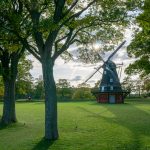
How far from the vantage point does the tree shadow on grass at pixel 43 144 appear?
60.7 feet

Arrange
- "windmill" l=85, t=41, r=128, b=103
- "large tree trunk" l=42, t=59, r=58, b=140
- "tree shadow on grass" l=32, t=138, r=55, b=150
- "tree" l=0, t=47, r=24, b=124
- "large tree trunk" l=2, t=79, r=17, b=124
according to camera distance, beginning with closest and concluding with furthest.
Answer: "tree shadow on grass" l=32, t=138, r=55, b=150, "large tree trunk" l=42, t=59, r=58, b=140, "tree" l=0, t=47, r=24, b=124, "large tree trunk" l=2, t=79, r=17, b=124, "windmill" l=85, t=41, r=128, b=103

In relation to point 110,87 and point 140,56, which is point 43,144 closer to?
point 140,56

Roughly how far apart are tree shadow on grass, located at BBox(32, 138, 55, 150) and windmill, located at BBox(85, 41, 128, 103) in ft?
218

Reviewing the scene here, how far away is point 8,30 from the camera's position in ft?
67.4

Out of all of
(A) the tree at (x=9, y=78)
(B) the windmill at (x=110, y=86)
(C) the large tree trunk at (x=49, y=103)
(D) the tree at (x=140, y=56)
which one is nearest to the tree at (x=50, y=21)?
(C) the large tree trunk at (x=49, y=103)

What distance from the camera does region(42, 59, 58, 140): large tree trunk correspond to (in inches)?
821

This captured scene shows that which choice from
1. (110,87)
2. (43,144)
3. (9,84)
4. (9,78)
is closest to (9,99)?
(9,84)

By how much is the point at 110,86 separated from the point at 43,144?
70.1 metres

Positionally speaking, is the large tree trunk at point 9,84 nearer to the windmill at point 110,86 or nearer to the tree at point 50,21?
the tree at point 50,21

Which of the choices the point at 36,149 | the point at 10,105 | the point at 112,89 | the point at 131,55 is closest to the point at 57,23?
the point at 36,149

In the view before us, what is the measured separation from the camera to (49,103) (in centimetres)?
2091

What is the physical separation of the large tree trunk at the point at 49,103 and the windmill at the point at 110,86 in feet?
216

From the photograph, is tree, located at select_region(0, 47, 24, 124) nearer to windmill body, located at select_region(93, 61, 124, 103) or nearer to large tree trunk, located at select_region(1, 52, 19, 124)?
large tree trunk, located at select_region(1, 52, 19, 124)

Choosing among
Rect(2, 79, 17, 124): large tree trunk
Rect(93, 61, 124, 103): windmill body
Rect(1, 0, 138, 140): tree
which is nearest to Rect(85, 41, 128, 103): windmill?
Rect(93, 61, 124, 103): windmill body
